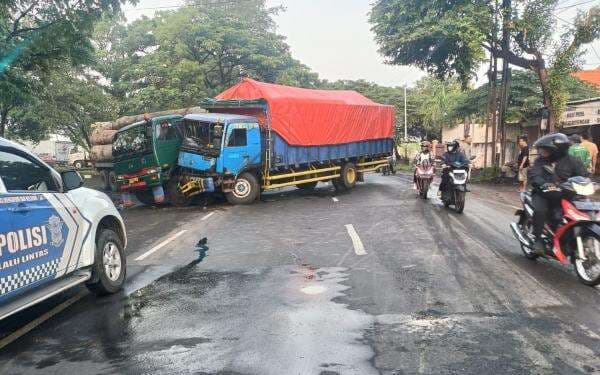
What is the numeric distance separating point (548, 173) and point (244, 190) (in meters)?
9.84

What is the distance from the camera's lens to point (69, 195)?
5.30 m

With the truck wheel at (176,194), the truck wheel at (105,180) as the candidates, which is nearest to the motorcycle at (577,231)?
the truck wheel at (176,194)

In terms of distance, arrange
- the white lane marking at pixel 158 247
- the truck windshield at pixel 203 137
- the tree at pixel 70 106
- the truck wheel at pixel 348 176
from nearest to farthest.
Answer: the white lane marking at pixel 158 247
the truck windshield at pixel 203 137
the truck wheel at pixel 348 176
the tree at pixel 70 106

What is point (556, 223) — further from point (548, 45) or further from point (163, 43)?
point (163, 43)

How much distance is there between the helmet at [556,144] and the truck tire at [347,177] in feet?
40.1

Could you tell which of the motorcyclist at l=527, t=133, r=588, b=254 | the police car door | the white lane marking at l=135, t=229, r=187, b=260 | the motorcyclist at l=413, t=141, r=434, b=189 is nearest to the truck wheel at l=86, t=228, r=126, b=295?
the police car door

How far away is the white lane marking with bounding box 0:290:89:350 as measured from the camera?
14.5ft

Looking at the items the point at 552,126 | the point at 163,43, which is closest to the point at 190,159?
the point at 552,126

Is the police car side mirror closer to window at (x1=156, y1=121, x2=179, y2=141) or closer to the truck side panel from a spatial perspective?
window at (x1=156, y1=121, x2=179, y2=141)

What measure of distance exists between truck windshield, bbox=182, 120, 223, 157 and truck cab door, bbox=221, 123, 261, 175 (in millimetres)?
248

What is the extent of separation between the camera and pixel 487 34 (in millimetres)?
19656

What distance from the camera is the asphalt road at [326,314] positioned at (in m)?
3.71

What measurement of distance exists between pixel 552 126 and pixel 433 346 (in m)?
18.4

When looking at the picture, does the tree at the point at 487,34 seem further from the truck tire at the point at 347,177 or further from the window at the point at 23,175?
the window at the point at 23,175
